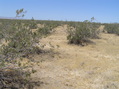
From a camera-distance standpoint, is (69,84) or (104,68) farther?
(104,68)

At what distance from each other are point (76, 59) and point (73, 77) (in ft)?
6.80

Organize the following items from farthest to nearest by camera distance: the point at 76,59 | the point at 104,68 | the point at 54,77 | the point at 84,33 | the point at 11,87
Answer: the point at 84,33, the point at 76,59, the point at 104,68, the point at 54,77, the point at 11,87

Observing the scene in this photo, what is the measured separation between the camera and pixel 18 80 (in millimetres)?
4809

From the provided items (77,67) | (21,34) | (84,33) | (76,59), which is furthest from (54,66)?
(84,33)

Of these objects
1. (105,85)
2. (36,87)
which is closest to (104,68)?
(105,85)

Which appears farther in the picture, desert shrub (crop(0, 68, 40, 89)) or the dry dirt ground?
the dry dirt ground

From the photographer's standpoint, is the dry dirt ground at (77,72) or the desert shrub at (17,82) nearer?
the desert shrub at (17,82)

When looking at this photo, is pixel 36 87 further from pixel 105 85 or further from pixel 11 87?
pixel 105 85

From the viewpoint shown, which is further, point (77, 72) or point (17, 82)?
point (77, 72)

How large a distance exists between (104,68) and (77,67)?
3.57ft

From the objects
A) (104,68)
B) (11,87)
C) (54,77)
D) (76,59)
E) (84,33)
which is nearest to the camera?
(11,87)

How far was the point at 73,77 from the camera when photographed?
5.51 m

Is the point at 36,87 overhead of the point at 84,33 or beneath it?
beneath

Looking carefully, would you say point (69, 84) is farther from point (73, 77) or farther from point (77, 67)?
point (77, 67)
